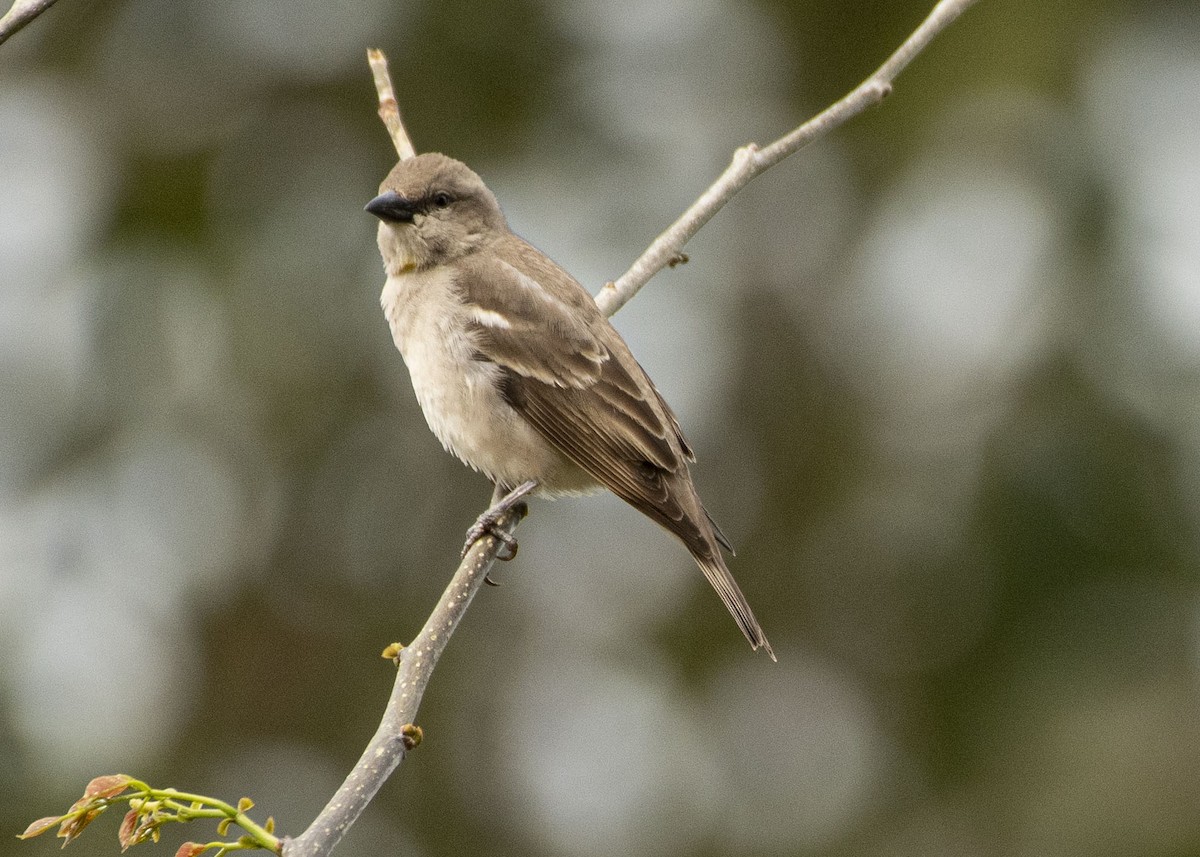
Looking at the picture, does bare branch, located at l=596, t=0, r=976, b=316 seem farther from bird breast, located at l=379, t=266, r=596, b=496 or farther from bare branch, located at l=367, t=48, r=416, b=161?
bare branch, located at l=367, t=48, r=416, b=161

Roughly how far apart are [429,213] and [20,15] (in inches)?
129

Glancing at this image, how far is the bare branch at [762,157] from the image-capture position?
4500 mm

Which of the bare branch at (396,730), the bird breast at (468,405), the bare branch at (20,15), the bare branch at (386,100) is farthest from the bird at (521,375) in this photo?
the bare branch at (20,15)

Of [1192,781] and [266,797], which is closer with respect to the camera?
[1192,781]

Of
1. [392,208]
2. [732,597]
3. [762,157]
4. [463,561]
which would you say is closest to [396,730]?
[463,561]

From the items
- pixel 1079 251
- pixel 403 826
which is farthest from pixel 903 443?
pixel 403 826

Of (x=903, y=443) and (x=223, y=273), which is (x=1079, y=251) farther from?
(x=223, y=273)

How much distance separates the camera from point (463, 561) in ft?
15.7

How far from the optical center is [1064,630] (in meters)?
10.1

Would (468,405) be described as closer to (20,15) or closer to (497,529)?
(497,529)

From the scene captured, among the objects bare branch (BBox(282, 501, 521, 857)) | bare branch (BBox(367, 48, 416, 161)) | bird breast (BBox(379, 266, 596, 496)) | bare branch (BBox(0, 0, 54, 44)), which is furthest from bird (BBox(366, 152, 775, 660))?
bare branch (BBox(0, 0, 54, 44))

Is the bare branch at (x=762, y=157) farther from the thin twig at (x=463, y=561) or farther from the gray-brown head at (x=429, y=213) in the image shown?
the gray-brown head at (x=429, y=213)

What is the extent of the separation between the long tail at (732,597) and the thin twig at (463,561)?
713 millimetres

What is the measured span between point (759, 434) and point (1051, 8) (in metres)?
3.97
